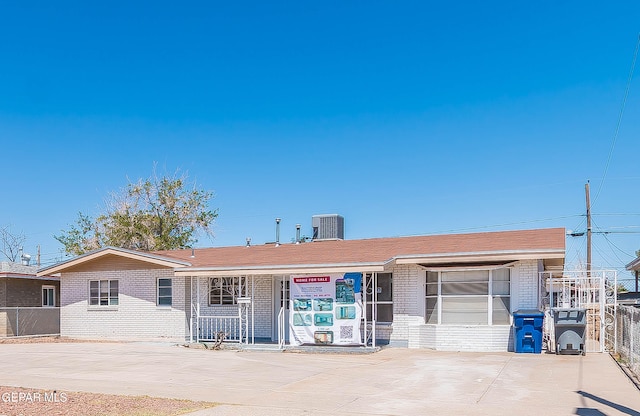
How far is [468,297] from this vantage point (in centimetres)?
1698

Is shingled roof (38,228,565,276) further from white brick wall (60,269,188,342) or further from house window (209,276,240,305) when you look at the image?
house window (209,276,240,305)

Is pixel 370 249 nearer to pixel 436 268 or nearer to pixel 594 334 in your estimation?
pixel 436 268

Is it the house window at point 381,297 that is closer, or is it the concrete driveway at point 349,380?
the concrete driveway at point 349,380

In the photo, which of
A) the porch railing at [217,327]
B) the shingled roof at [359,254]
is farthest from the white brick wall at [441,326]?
the porch railing at [217,327]

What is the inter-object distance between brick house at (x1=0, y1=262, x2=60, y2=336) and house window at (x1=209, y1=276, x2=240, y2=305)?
7706mm

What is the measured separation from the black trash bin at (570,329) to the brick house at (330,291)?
3.27 feet

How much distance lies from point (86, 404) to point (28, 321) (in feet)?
59.6

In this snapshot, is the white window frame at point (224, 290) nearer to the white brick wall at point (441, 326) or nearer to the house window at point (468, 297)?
the white brick wall at point (441, 326)

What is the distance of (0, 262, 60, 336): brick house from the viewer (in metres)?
24.9

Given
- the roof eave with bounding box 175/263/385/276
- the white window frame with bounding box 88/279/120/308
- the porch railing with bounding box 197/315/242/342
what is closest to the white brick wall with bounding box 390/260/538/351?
the roof eave with bounding box 175/263/385/276

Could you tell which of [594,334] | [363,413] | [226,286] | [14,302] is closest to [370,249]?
[226,286]

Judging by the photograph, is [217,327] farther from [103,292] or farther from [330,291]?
[330,291]

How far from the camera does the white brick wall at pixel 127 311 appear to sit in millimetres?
21297

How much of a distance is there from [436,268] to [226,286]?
7558 millimetres
